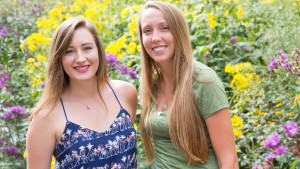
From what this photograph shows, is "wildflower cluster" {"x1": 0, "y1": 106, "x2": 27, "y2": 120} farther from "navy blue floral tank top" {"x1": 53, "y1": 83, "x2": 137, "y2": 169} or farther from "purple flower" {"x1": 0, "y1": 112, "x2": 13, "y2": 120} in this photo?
"navy blue floral tank top" {"x1": 53, "y1": 83, "x2": 137, "y2": 169}

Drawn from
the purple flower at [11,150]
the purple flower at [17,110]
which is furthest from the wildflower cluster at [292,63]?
the purple flower at [11,150]

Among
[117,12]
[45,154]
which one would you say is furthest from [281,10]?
[45,154]

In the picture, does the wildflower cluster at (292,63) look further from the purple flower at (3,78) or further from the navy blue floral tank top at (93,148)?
the purple flower at (3,78)

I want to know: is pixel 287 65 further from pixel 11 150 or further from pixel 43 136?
pixel 11 150

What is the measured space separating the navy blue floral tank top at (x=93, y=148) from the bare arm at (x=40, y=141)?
0.05 meters

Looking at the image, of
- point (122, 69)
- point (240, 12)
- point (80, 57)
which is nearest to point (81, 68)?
point (80, 57)

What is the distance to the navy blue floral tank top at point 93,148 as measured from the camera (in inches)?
95.0

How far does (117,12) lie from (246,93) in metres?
1.97

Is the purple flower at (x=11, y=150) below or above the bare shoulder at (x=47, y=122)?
below

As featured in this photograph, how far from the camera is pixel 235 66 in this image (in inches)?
146

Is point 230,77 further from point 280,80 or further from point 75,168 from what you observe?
point 75,168

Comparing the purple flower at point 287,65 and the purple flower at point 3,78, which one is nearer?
the purple flower at point 287,65

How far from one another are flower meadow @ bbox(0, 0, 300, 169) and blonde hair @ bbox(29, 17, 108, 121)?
3.02ft

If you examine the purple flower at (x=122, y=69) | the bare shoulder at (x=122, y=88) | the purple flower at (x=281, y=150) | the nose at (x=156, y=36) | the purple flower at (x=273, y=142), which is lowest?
the purple flower at (x=281, y=150)
